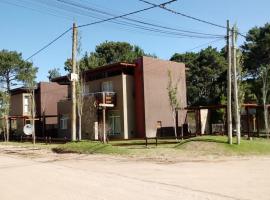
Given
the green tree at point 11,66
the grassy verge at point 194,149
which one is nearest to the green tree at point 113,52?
the green tree at point 11,66

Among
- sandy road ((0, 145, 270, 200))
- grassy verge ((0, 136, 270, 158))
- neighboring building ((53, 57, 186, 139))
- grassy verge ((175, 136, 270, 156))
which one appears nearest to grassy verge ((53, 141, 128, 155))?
grassy verge ((0, 136, 270, 158))

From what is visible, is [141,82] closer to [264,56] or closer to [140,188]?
[264,56]

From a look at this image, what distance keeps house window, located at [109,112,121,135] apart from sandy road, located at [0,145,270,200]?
22201 mm

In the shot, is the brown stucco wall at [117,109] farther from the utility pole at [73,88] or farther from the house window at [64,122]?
the utility pole at [73,88]

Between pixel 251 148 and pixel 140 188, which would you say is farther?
pixel 251 148

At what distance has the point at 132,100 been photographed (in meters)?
42.6

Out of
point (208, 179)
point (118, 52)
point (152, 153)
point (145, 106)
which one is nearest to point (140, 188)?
point (208, 179)

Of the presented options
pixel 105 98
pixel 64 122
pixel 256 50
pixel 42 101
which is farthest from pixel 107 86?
pixel 256 50

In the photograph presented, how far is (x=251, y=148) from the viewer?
2517 cm

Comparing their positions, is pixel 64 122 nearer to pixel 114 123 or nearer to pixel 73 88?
pixel 114 123

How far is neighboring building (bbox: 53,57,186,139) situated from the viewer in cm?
4175

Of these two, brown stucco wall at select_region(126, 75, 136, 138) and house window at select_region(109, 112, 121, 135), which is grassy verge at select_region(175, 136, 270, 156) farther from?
house window at select_region(109, 112, 121, 135)

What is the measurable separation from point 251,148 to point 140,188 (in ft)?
46.8

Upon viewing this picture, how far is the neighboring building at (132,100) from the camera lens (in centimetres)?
4175
